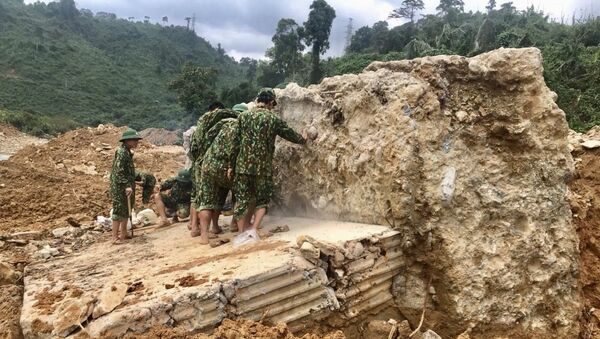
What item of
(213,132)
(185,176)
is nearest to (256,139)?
(213,132)

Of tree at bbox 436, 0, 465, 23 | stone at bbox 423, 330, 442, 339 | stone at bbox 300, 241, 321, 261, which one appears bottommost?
stone at bbox 423, 330, 442, 339

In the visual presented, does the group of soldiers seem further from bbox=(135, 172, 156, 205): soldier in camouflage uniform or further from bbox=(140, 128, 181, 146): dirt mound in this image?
bbox=(140, 128, 181, 146): dirt mound

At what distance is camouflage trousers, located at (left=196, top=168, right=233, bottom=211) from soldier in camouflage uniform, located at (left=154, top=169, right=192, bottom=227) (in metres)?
1.74

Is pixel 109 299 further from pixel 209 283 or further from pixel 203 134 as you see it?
pixel 203 134

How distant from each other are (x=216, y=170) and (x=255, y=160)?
0.47 metres

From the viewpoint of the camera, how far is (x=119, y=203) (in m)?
5.52

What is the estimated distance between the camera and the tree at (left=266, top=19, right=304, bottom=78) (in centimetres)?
3281

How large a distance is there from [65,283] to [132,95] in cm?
4338

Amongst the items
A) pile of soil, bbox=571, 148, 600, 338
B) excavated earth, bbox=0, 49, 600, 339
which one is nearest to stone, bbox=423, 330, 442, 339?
excavated earth, bbox=0, 49, 600, 339

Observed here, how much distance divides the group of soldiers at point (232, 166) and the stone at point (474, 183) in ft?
2.65

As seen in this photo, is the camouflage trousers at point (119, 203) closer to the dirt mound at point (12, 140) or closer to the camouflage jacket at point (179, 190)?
the camouflage jacket at point (179, 190)

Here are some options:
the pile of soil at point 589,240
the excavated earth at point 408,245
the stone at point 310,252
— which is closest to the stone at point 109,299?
the excavated earth at point 408,245

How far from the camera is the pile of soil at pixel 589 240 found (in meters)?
4.66

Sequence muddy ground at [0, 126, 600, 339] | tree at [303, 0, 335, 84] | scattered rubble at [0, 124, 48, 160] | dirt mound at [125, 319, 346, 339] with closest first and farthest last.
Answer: dirt mound at [125, 319, 346, 339], muddy ground at [0, 126, 600, 339], scattered rubble at [0, 124, 48, 160], tree at [303, 0, 335, 84]
